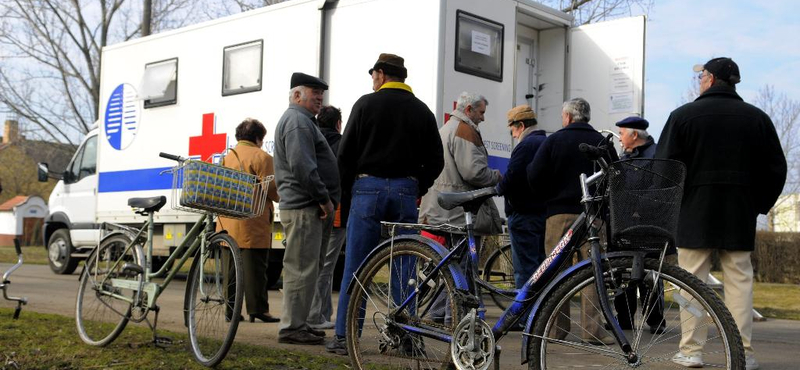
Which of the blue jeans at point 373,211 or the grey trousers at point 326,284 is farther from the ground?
Answer: the blue jeans at point 373,211

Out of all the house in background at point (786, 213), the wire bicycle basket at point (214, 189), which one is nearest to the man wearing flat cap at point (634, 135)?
the wire bicycle basket at point (214, 189)

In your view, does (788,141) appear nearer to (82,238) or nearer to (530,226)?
(82,238)

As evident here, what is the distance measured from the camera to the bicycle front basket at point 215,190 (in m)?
5.71

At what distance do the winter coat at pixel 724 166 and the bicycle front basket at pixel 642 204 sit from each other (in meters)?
1.65

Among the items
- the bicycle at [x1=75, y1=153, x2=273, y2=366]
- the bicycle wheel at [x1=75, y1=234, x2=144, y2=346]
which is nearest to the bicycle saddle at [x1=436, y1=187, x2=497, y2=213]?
the bicycle at [x1=75, y1=153, x2=273, y2=366]

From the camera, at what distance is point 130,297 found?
6.19 m

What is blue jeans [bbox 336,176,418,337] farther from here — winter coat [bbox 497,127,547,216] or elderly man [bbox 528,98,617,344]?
winter coat [bbox 497,127,547,216]

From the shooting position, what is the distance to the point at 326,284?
7715 millimetres

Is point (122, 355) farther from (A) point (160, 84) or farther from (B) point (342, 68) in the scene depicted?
(A) point (160, 84)

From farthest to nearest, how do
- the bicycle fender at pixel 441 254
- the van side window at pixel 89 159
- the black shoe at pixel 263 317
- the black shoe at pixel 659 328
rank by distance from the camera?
the van side window at pixel 89 159 < the black shoe at pixel 263 317 < the bicycle fender at pixel 441 254 < the black shoe at pixel 659 328

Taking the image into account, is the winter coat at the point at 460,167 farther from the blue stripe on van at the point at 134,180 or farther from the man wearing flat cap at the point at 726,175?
the blue stripe on van at the point at 134,180

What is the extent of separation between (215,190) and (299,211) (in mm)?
815

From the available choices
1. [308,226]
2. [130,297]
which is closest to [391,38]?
[308,226]

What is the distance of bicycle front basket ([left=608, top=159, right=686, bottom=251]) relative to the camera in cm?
409
